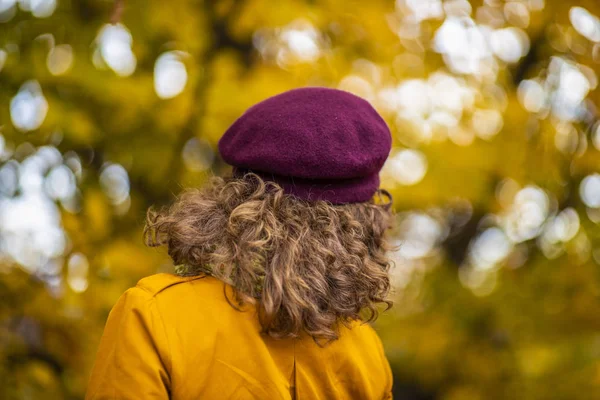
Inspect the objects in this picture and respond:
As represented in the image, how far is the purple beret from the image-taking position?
1370 mm

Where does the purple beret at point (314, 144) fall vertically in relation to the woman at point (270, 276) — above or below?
above

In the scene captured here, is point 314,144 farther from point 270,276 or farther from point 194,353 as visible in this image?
point 194,353

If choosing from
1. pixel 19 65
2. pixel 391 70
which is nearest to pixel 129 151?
pixel 19 65

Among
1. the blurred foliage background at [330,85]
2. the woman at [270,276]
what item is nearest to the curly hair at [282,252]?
the woman at [270,276]

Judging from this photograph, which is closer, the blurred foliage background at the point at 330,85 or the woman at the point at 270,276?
the woman at the point at 270,276

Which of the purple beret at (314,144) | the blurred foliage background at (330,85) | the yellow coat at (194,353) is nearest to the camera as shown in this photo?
the yellow coat at (194,353)

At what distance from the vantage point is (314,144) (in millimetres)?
1361

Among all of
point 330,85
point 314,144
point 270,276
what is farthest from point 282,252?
point 330,85

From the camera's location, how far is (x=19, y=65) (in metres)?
2.09

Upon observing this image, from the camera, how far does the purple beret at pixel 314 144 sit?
1370 mm

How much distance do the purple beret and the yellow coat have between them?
323mm

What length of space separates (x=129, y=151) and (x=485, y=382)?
2318mm

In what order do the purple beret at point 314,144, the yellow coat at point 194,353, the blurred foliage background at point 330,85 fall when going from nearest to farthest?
the yellow coat at point 194,353 < the purple beret at point 314,144 < the blurred foliage background at point 330,85

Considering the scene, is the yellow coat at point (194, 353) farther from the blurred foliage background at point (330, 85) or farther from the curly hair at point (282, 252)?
the blurred foliage background at point (330, 85)
